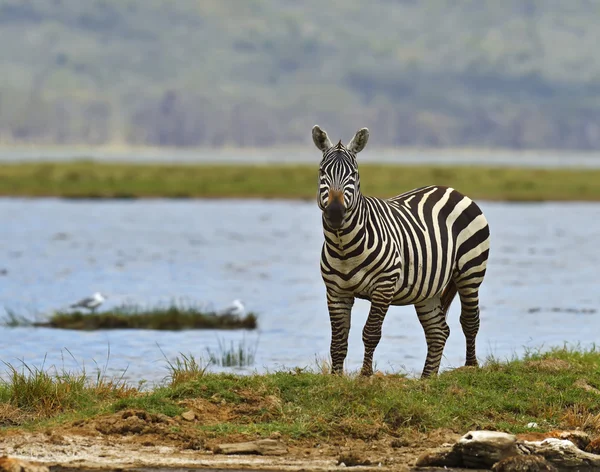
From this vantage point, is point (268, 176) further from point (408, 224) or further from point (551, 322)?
point (408, 224)

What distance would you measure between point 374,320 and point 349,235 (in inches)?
34.7

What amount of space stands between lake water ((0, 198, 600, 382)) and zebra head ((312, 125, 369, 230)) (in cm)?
Result: 330

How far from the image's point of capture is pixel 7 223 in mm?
42281

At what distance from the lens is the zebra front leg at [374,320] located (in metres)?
10.9

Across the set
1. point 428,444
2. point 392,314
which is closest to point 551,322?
point 392,314

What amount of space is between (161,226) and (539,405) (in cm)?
3192

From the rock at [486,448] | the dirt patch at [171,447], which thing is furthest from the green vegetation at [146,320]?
the rock at [486,448]

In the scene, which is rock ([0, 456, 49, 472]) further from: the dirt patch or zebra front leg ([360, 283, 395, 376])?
zebra front leg ([360, 283, 395, 376])

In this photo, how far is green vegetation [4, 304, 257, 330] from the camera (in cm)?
1867

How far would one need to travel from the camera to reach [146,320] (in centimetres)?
1883

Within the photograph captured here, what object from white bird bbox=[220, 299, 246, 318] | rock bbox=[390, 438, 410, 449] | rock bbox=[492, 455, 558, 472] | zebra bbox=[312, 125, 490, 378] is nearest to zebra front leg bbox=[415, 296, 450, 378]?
zebra bbox=[312, 125, 490, 378]

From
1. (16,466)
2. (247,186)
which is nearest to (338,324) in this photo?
(16,466)

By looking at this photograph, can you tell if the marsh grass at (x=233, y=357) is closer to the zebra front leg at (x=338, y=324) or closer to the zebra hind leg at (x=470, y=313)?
the zebra hind leg at (x=470, y=313)

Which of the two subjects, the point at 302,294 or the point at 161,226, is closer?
the point at 302,294
